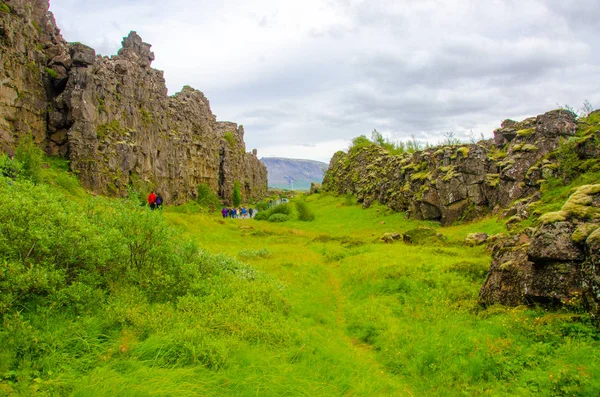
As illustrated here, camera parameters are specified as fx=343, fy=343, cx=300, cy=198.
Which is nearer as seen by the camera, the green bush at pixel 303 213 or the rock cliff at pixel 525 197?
the rock cliff at pixel 525 197

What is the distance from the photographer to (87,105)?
39.1 m

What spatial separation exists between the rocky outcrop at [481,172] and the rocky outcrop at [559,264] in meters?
19.4

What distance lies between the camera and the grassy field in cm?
646

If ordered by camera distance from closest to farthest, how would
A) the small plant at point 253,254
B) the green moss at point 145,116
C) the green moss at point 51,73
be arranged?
the small plant at point 253,254 → the green moss at point 51,73 → the green moss at point 145,116

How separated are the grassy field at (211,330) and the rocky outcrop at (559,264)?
55cm

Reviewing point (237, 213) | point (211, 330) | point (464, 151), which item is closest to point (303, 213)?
point (464, 151)

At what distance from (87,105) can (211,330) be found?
40.1 meters

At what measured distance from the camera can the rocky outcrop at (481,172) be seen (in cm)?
2898

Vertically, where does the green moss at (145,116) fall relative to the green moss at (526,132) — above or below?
above

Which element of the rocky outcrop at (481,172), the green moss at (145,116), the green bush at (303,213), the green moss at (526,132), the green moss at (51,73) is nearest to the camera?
the rocky outcrop at (481,172)

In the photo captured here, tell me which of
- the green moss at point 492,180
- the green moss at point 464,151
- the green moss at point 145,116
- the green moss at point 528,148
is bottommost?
the green moss at point 492,180

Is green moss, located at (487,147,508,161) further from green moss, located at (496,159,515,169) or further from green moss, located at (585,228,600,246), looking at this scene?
green moss, located at (585,228,600,246)

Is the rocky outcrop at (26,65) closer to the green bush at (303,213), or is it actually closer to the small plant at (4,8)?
the small plant at (4,8)

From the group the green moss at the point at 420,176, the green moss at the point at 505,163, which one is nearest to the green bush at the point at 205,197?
the green moss at the point at 420,176
